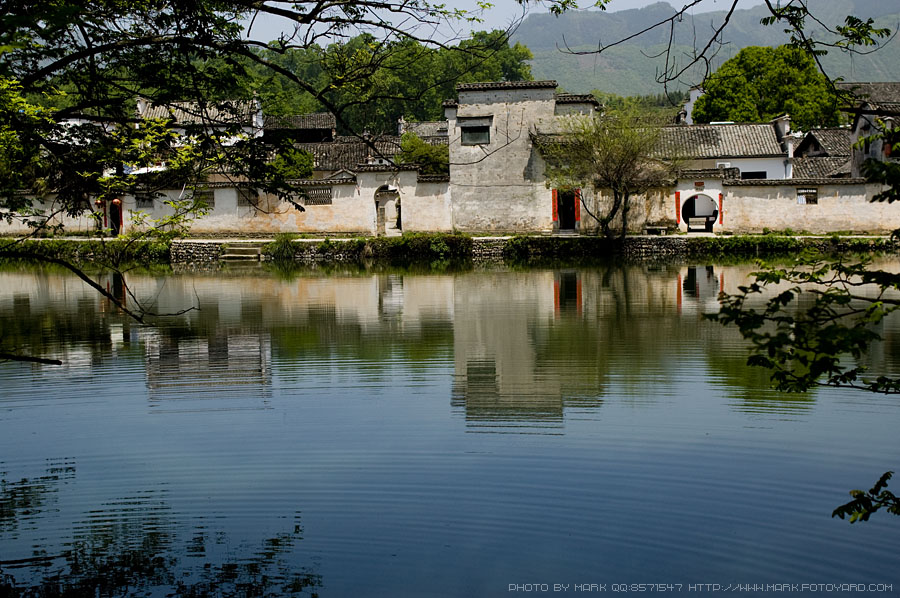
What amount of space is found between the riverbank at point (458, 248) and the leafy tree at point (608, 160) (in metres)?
1.30

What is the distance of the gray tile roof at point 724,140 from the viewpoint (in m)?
35.6

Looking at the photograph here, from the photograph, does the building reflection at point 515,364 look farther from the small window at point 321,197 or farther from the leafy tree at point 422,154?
the leafy tree at point 422,154

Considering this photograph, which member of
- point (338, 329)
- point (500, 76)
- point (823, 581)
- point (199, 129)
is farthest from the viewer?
point (500, 76)

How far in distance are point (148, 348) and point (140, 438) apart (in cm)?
467

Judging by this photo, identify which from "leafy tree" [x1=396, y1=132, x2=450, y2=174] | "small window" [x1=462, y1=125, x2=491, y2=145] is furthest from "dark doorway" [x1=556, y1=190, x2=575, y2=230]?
"leafy tree" [x1=396, y1=132, x2=450, y2=174]

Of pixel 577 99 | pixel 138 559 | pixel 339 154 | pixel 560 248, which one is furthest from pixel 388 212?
pixel 138 559

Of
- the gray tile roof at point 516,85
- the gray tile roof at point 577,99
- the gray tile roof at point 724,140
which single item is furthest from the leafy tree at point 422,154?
the gray tile roof at point 724,140

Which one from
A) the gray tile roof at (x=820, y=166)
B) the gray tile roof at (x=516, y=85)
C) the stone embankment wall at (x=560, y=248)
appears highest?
the gray tile roof at (x=516, y=85)

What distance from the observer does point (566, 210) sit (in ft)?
105

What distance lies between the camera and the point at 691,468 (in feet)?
22.2

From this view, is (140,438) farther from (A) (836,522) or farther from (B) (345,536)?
(A) (836,522)

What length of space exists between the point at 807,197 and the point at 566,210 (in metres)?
7.73

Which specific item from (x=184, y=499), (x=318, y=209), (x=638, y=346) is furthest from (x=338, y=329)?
(x=318, y=209)

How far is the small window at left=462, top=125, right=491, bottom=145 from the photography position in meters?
31.3
